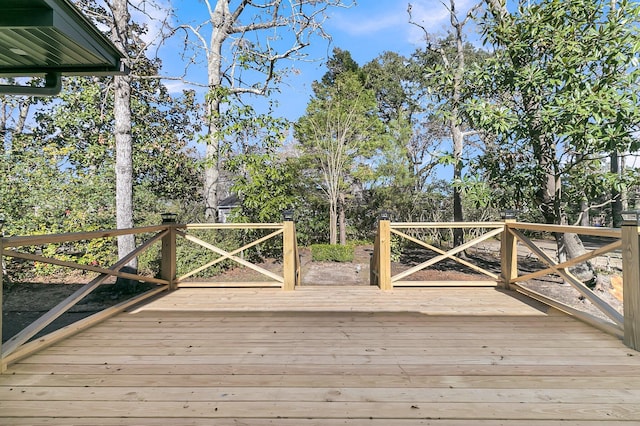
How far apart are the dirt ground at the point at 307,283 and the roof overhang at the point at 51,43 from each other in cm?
291

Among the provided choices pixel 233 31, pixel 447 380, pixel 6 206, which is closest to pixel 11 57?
pixel 447 380

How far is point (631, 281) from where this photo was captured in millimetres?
2307

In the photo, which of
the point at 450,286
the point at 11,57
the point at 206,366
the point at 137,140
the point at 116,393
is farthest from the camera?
the point at 137,140

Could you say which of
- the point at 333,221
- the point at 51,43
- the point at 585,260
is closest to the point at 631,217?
the point at 585,260

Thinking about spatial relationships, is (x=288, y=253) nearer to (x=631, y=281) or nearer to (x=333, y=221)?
(x=631, y=281)

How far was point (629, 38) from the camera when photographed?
4.23 meters

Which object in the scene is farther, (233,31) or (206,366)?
(233,31)

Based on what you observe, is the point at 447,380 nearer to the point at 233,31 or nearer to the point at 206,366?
the point at 206,366

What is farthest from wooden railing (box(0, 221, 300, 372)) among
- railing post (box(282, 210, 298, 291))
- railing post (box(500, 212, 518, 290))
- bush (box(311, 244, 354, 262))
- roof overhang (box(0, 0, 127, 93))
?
bush (box(311, 244, 354, 262))

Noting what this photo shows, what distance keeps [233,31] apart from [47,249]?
21.5 feet

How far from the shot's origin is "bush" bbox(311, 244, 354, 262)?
9.10 metres

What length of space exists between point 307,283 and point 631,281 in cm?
537

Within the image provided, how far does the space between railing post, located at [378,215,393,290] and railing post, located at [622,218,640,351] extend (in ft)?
7.00

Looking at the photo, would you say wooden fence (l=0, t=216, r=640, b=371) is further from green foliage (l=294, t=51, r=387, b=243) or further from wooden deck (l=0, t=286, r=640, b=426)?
green foliage (l=294, t=51, r=387, b=243)
